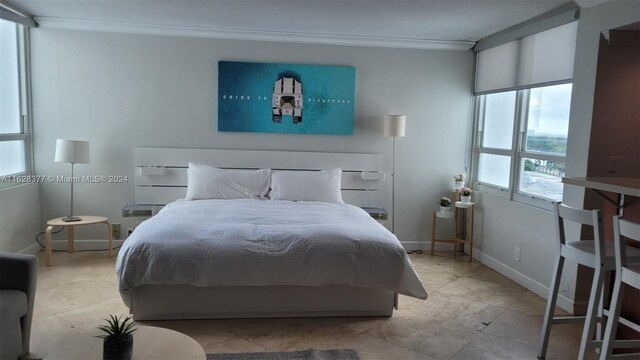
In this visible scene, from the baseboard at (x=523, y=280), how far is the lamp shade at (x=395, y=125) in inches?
61.1

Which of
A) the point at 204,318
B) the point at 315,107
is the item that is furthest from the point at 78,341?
the point at 315,107

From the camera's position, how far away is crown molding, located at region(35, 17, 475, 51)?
14.7ft

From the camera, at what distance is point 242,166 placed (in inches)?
190

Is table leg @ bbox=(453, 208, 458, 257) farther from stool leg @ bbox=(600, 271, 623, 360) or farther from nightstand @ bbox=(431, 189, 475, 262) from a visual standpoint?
stool leg @ bbox=(600, 271, 623, 360)

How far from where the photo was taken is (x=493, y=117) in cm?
481

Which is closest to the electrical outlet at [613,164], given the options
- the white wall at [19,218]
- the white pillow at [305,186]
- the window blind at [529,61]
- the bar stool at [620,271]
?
the window blind at [529,61]

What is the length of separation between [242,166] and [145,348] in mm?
3001

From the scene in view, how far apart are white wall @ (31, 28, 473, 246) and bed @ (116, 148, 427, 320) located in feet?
5.55

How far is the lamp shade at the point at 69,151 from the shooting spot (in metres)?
4.28

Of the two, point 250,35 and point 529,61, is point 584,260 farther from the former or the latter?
point 250,35

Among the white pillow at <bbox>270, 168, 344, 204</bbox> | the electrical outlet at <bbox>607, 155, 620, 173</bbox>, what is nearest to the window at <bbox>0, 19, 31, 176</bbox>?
the white pillow at <bbox>270, 168, 344, 204</bbox>

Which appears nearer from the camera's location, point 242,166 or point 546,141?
point 546,141

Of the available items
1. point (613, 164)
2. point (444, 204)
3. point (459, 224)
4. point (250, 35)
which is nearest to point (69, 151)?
point (250, 35)

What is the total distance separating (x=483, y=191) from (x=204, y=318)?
3.20 meters
